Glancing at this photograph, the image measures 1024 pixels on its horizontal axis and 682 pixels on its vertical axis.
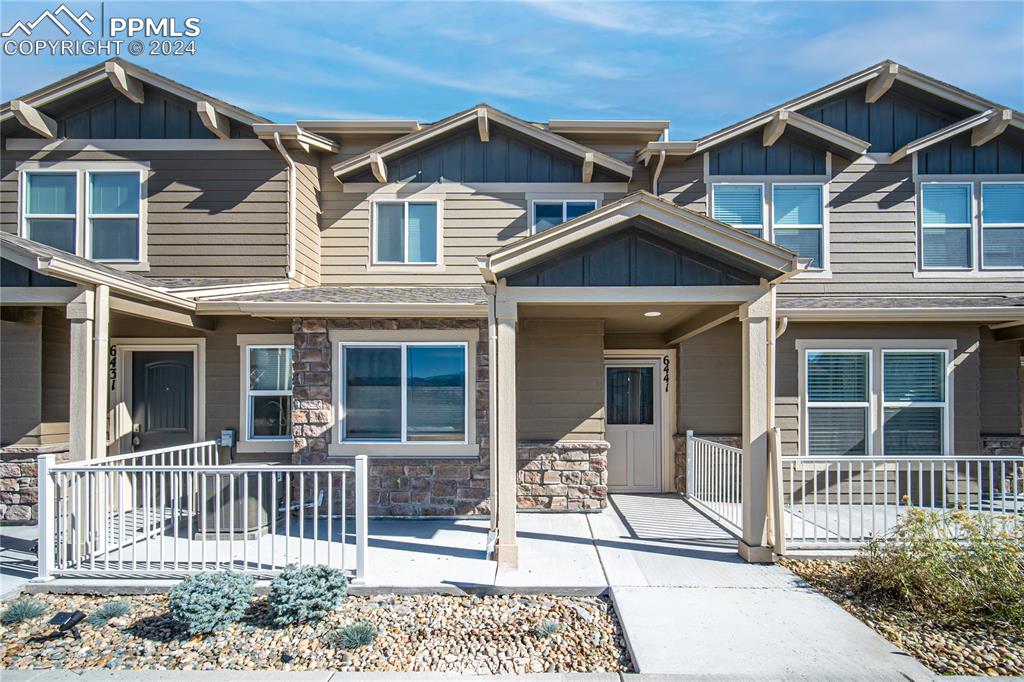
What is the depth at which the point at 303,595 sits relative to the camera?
191 inches

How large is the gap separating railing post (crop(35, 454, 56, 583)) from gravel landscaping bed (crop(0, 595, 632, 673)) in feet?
1.78

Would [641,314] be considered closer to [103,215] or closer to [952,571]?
[952,571]

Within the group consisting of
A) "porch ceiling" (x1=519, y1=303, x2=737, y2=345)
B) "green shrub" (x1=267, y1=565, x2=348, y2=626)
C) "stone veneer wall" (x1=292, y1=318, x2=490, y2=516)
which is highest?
"porch ceiling" (x1=519, y1=303, x2=737, y2=345)

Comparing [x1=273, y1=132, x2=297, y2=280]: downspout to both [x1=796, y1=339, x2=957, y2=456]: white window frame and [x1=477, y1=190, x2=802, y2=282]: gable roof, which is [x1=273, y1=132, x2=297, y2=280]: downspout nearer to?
[x1=477, y1=190, x2=802, y2=282]: gable roof

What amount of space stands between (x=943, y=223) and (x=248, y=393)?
1069cm

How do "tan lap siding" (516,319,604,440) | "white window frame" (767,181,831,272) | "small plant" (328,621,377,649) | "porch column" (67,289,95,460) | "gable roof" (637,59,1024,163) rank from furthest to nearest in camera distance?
"white window frame" (767,181,831,272) → "gable roof" (637,59,1024,163) → "tan lap siding" (516,319,604,440) → "porch column" (67,289,95,460) → "small plant" (328,621,377,649)

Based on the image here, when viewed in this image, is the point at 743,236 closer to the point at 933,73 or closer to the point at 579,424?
the point at 579,424

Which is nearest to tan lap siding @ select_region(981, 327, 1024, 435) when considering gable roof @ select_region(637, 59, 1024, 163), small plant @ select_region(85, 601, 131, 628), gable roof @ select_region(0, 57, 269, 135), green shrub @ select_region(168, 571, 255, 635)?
gable roof @ select_region(637, 59, 1024, 163)

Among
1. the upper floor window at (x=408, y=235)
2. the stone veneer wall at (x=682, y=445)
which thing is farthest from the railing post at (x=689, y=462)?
the upper floor window at (x=408, y=235)

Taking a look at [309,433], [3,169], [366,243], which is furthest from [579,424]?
[3,169]

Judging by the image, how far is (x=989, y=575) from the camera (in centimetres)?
502

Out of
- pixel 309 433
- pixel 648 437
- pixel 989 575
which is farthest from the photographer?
pixel 648 437

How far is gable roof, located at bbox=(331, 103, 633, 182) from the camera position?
29.9 ft

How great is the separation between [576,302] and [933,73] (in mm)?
7548
